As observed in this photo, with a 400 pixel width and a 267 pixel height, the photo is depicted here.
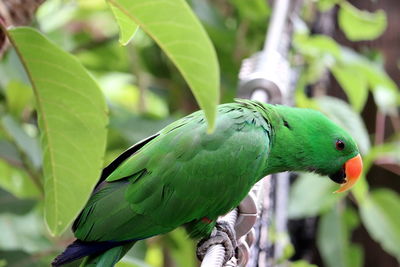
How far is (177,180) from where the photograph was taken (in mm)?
979

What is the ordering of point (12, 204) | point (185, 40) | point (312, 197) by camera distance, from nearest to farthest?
1. point (185, 40)
2. point (12, 204)
3. point (312, 197)

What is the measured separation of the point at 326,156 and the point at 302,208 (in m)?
0.48

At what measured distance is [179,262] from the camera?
61.8 inches

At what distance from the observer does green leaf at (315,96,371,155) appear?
1562mm

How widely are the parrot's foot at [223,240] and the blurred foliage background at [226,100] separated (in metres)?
0.34

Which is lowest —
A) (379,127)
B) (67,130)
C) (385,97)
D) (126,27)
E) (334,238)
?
(334,238)

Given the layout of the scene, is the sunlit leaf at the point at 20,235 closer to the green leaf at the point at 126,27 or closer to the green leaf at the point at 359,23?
the green leaf at the point at 126,27

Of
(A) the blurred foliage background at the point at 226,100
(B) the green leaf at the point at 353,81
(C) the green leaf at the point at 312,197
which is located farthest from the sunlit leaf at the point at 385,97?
(C) the green leaf at the point at 312,197

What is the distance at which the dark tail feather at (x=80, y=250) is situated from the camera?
34.7 inches

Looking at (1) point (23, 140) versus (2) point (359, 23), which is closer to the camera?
(1) point (23, 140)

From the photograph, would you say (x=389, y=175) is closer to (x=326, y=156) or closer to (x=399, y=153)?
(x=399, y=153)

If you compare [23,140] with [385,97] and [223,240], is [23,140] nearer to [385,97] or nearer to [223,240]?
[223,240]

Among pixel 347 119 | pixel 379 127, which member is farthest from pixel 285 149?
pixel 379 127

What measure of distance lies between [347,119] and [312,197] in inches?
8.3
